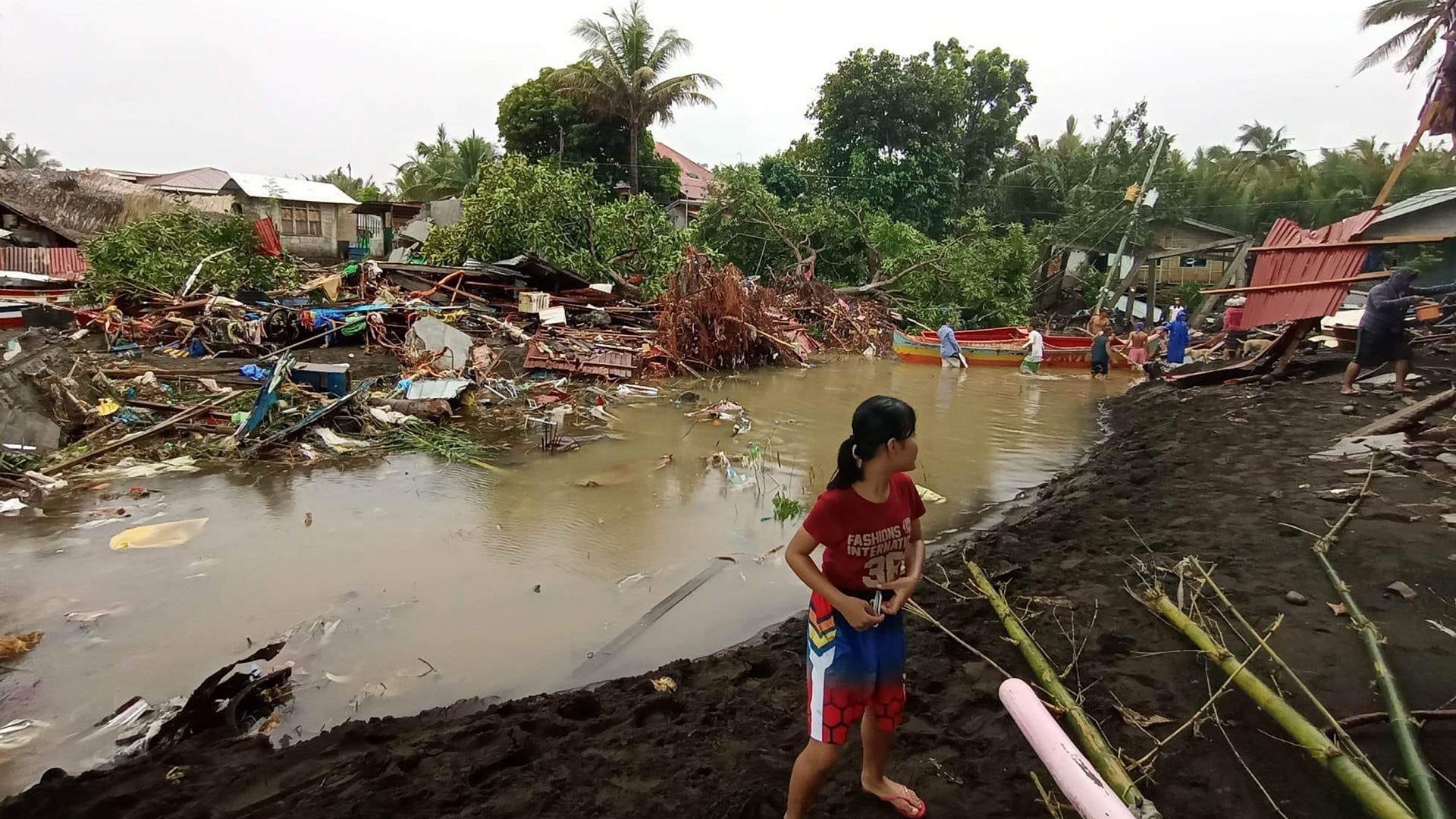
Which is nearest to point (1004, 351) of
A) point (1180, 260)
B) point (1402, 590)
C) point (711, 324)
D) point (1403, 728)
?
point (711, 324)

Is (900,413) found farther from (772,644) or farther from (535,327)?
(535,327)

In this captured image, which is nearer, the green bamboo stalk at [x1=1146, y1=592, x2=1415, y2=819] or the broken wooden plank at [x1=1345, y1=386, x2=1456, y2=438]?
the green bamboo stalk at [x1=1146, y1=592, x2=1415, y2=819]

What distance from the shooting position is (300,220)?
27578 mm

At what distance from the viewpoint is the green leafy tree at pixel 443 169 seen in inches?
1326

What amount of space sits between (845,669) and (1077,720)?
1.18 m

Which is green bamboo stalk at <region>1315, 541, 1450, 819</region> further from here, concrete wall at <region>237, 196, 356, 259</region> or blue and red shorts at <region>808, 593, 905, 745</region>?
concrete wall at <region>237, 196, 356, 259</region>

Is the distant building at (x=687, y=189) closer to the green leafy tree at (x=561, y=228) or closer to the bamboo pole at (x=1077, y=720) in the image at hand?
the green leafy tree at (x=561, y=228)

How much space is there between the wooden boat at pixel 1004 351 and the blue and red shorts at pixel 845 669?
16.1 meters

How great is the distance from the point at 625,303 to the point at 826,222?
771 cm

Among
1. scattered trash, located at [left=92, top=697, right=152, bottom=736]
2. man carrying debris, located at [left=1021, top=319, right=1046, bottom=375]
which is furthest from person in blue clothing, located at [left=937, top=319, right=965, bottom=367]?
scattered trash, located at [left=92, top=697, right=152, bottom=736]

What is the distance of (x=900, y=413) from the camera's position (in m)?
2.29

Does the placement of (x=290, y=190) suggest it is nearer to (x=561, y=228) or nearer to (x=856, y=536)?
(x=561, y=228)

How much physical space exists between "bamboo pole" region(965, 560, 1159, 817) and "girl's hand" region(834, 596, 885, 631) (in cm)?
95

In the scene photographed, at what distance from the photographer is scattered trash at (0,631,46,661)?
4.38m
